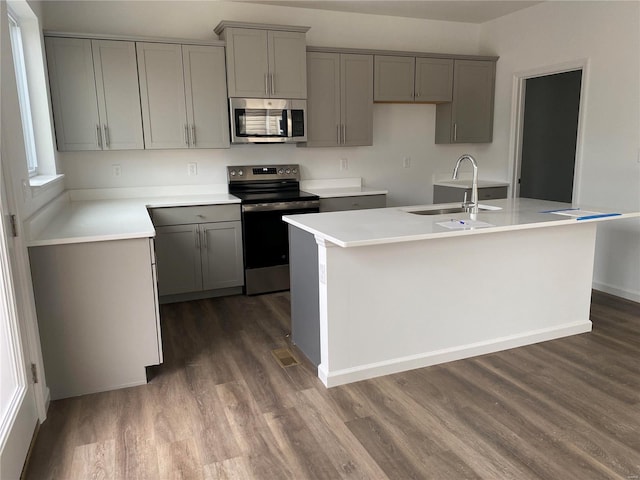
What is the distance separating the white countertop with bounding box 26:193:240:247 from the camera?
250 cm

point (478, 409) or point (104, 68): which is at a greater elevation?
point (104, 68)

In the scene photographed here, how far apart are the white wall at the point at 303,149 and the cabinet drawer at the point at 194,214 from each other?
568 mm

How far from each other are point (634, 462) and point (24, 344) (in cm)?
273

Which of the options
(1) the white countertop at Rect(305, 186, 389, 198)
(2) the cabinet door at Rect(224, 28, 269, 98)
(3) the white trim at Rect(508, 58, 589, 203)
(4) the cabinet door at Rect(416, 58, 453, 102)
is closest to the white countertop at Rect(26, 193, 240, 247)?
(1) the white countertop at Rect(305, 186, 389, 198)

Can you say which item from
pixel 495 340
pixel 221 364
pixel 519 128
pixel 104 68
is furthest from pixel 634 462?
pixel 104 68

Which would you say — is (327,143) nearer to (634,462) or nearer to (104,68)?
(104,68)

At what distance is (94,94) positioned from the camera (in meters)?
3.83

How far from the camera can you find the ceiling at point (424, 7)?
4.53 metres

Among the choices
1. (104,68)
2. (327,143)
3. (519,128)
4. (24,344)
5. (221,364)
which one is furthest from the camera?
(519,128)

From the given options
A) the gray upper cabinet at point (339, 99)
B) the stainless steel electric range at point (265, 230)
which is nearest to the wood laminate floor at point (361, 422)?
→ the stainless steel electric range at point (265, 230)

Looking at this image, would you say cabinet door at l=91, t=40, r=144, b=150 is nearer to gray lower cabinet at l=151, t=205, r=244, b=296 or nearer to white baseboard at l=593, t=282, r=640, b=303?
gray lower cabinet at l=151, t=205, r=244, b=296

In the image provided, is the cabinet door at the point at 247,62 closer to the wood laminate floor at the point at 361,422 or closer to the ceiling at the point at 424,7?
the ceiling at the point at 424,7

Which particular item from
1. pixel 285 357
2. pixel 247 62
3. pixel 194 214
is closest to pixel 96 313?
pixel 285 357

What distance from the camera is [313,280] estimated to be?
280 centimetres
